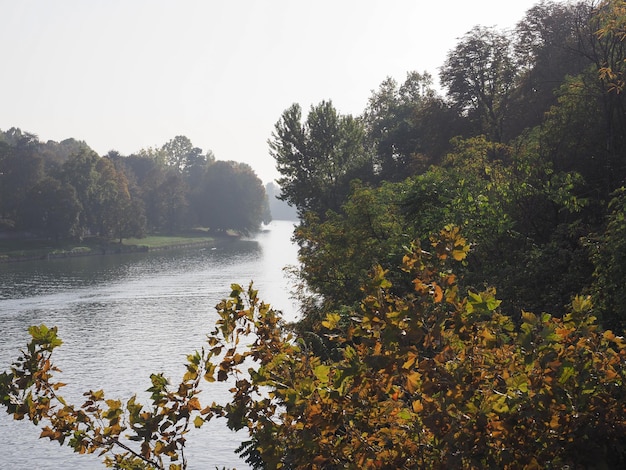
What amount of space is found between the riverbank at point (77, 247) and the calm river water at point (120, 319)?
16.7ft

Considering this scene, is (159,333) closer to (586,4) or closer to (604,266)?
(586,4)

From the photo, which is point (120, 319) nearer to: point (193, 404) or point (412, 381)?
point (193, 404)

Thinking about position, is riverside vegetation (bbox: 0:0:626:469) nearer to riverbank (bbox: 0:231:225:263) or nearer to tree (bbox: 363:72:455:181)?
tree (bbox: 363:72:455:181)

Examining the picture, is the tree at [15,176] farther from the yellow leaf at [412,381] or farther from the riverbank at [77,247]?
the yellow leaf at [412,381]

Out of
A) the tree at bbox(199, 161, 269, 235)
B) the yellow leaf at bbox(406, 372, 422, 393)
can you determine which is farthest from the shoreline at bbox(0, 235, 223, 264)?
the yellow leaf at bbox(406, 372, 422, 393)

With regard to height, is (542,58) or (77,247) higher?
(542,58)

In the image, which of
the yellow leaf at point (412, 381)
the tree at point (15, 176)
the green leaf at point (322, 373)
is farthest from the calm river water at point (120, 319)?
the tree at point (15, 176)

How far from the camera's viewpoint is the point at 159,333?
5219 centimetres

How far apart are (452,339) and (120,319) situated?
177ft

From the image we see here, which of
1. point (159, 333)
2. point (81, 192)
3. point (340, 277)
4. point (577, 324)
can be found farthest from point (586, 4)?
point (81, 192)

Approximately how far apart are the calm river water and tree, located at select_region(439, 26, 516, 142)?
2022cm

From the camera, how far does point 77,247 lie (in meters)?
114

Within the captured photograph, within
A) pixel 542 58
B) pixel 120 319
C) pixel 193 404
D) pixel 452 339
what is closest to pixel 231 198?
pixel 120 319

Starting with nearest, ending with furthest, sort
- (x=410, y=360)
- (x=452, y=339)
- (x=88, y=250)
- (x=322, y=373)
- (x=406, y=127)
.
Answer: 1. (x=410, y=360)
2. (x=322, y=373)
3. (x=452, y=339)
4. (x=406, y=127)
5. (x=88, y=250)
